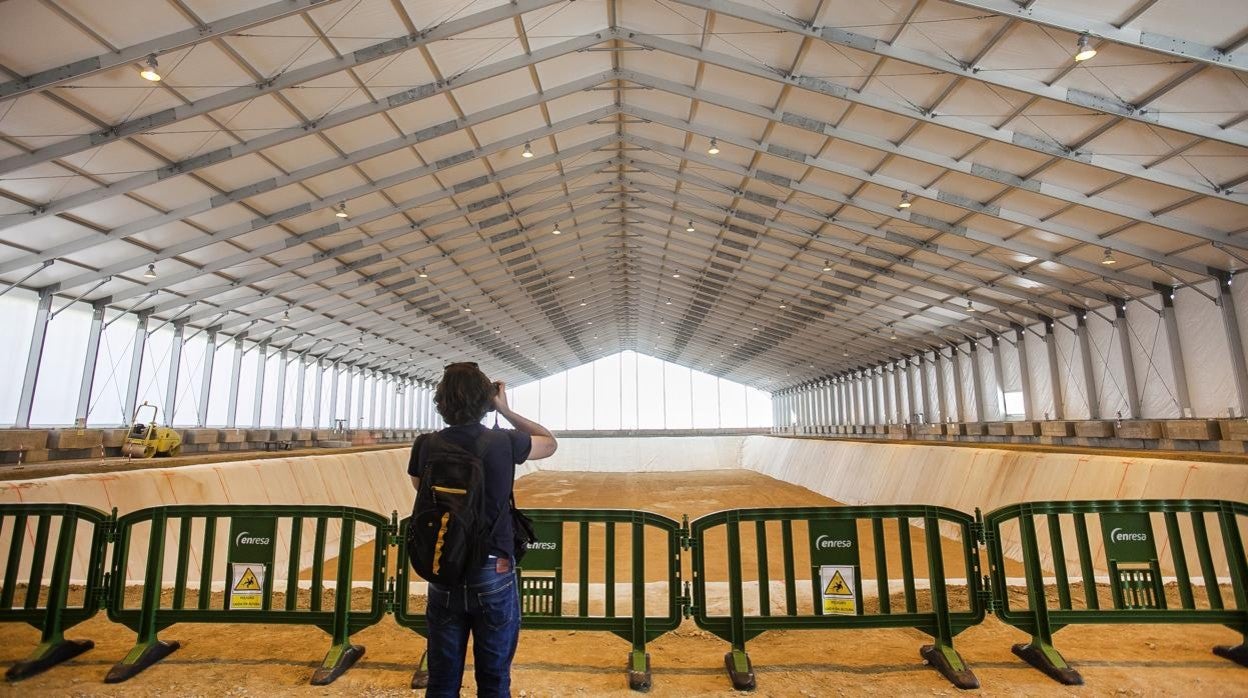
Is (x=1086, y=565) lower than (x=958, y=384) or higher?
lower

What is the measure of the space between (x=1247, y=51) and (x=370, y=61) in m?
16.0

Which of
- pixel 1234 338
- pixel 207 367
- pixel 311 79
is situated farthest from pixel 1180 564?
pixel 207 367

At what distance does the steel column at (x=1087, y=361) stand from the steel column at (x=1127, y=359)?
1520mm

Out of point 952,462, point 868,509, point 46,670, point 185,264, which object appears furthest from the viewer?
point 185,264

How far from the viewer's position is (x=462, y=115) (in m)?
15.8

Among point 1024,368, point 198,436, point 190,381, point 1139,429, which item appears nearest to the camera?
point 1139,429

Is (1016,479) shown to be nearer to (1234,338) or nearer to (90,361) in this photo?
(1234,338)

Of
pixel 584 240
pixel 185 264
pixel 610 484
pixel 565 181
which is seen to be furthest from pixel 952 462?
pixel 185 264

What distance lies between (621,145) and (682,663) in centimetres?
1894

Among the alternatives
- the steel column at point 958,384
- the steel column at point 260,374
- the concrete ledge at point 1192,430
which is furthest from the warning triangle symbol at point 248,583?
the steel column at point 958,384

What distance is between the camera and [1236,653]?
4.02 metres

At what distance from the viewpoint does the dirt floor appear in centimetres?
372

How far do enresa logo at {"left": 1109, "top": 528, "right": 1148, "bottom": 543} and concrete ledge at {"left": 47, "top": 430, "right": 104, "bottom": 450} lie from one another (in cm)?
2032

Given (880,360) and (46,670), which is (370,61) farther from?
(880,360)
